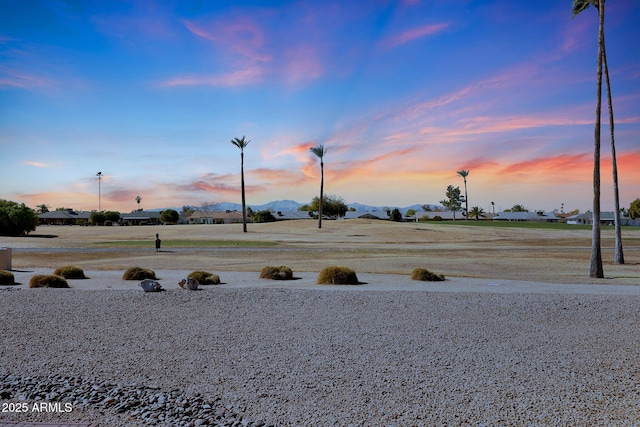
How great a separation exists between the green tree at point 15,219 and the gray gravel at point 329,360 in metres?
65.3

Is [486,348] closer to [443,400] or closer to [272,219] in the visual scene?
[443,400]

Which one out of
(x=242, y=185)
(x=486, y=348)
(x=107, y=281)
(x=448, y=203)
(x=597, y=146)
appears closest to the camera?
(x=486, y=348)

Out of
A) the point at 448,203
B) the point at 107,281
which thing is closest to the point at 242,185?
the point at 107,281

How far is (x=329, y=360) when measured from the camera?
26.6 feet

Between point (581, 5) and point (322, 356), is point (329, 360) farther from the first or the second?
point (581, 5)

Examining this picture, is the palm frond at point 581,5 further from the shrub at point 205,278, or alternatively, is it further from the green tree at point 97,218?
the green tree at point 97,218

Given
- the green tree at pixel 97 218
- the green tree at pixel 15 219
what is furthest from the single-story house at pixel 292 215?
the green tree at pixel 15 219

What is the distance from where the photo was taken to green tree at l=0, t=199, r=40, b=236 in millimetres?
68938

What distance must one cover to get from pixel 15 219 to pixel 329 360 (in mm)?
74376

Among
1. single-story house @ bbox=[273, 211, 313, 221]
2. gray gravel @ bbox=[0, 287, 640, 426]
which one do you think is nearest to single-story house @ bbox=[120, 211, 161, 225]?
single-story house @ bbox=[273, 211, 313, 221]

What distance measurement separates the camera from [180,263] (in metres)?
27.8

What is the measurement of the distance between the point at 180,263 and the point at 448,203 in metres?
159

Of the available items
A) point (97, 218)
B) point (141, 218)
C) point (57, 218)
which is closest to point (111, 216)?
point (97, 218)

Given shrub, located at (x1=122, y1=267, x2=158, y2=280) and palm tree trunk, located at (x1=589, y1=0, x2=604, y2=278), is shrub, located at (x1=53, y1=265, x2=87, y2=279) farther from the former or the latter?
palm tree trunk, located at (x1=589, y1=0, x2=604, y2=278)
